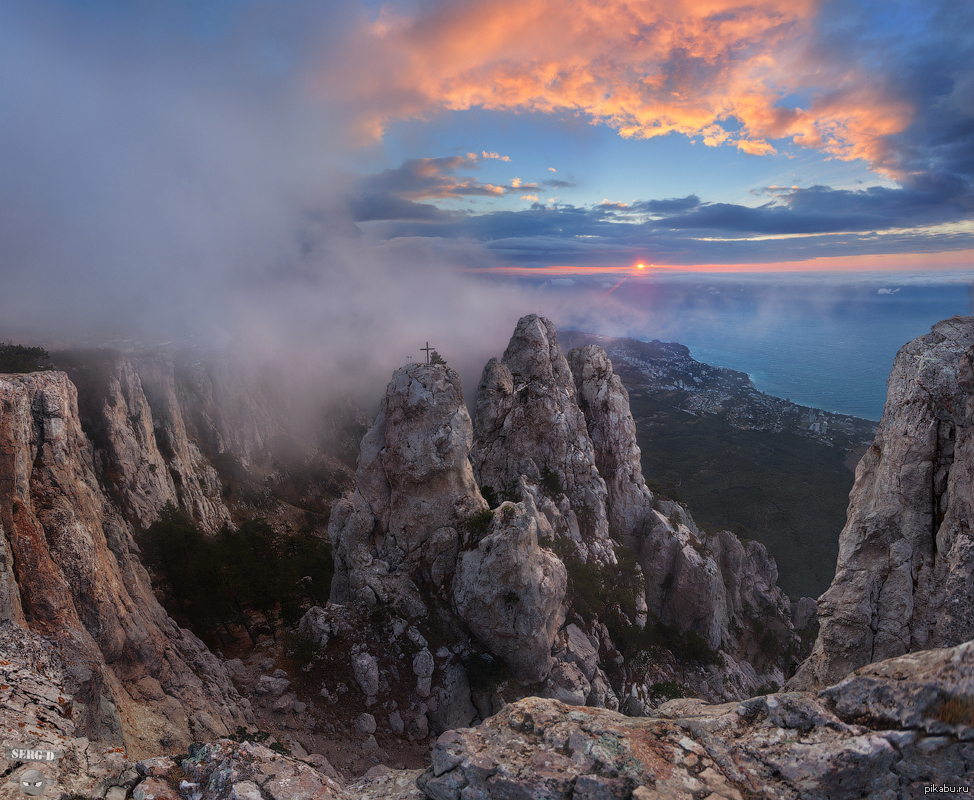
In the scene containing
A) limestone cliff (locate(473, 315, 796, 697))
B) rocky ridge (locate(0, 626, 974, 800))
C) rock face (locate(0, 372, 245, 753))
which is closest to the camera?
rocky ridge (locate(0, 626, 974, 800))

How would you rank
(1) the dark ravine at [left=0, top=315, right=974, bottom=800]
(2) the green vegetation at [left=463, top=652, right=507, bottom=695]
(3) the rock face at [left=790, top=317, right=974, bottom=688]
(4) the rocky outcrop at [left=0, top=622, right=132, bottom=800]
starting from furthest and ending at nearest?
(2) the green vegetation at [left=463, top=652, right=507, bottom=695] → (3) the rock face at [left=790, top=317, right=974, bottom=688] → (4) the rocky outcrop at [left=0, top=622, right=132, bottom=800] → (1) the dark ravine at [left=0, top=315, right=974, bottom=800]

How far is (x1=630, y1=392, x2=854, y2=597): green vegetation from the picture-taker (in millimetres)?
106850

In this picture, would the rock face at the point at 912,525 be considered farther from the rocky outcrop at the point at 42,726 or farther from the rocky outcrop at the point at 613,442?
the rocky outcrop at the point at 613,442

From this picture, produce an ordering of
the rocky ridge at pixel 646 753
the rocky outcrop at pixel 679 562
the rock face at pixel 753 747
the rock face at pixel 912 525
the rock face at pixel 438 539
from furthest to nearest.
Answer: the rocky outcrop at pixel 679 562 < the rock face at pixel 438 539 < the rock face at pixel 912 525 < the rocky ridge at pixel 646 753 < the rock face at pixel 753 747

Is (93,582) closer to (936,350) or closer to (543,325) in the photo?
(936,350)

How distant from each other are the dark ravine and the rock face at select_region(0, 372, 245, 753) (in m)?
0.11

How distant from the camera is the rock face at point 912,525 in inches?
505

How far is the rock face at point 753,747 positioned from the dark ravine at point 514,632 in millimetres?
52

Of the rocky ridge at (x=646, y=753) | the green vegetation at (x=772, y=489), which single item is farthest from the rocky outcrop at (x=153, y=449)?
the green vegetation at (x=772, y=489)

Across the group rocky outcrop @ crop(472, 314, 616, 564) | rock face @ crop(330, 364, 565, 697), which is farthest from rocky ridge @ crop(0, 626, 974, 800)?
rocky outcrop @ crop(472, 314, 616, 564)

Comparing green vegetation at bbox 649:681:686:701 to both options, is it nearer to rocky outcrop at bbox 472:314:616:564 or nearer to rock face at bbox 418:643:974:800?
rocky outcrop at bbox 472:314:616:564

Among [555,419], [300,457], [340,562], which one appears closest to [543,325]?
[555,419]

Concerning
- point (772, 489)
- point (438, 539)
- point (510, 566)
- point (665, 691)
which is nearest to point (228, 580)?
point (438, 539)

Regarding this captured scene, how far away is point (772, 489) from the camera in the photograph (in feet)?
472
